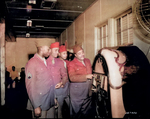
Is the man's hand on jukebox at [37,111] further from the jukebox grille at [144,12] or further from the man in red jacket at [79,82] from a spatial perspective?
the jukebox grille at [144,12]

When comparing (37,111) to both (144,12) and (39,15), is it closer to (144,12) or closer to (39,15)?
(144,12)

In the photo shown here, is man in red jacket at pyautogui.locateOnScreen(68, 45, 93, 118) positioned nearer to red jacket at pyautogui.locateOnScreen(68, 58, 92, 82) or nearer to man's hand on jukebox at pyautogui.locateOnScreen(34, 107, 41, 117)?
red jacket at pyautogui.locateOnScreen(68, 58, 92, 82)

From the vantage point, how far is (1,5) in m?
2.37

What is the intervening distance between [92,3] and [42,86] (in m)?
2.17

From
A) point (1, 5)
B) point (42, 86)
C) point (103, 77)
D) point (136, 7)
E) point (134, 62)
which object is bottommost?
point (42, 86)

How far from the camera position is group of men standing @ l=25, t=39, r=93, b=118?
1723mm

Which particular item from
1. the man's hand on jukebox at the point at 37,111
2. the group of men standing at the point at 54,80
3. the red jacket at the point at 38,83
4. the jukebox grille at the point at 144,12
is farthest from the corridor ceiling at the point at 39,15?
the jukebox grille at the point at 144,12

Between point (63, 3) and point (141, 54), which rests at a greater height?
point (63, 3)

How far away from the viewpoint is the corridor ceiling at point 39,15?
104 inches

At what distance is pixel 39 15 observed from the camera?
3316mm

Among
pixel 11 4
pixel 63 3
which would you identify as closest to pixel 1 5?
pixel 11 4

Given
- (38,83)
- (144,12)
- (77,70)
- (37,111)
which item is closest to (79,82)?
(77,70)

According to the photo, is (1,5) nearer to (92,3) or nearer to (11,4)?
(11,4)

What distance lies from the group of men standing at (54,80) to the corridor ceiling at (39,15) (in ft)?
2.07
